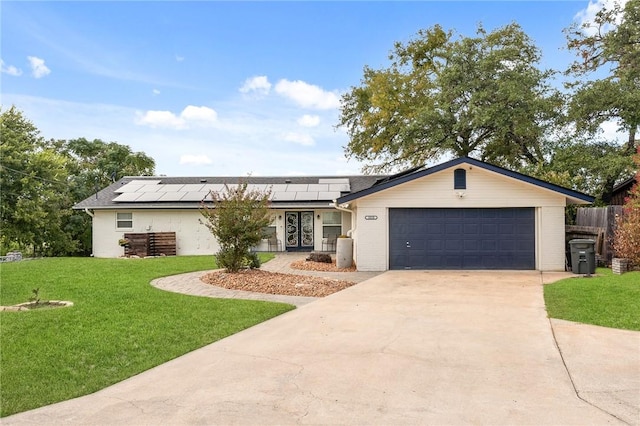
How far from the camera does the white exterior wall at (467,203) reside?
14.4m

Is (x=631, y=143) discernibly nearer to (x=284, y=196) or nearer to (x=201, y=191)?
(x=284, y=196)

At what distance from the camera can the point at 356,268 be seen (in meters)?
15.1

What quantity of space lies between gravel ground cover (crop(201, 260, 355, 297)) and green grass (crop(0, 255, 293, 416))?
1.66 meters

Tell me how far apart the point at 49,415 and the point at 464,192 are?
1314cm

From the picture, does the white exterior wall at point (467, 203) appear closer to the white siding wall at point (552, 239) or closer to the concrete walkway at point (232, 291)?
the white siding wall at point (552, 239)

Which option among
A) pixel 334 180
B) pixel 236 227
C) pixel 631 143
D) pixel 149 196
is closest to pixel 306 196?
pixel 334 180

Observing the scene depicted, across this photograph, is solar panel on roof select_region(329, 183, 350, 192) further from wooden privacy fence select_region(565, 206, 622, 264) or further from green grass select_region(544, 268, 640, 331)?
green grass select_region(544, 268, 640, 331)

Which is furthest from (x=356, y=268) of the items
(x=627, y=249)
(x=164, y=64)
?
(x=164, y=64)

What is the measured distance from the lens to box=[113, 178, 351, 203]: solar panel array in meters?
22.2

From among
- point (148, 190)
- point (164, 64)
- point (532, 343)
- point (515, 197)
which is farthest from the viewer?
point (148, 190)

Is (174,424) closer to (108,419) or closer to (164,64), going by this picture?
(108,419)

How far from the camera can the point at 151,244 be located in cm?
2114

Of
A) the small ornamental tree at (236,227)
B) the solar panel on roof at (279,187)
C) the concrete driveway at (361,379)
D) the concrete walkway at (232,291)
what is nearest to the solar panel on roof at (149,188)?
the solar panel on roof at (279,187)

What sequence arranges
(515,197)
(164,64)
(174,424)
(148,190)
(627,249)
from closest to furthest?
(174,424)
(627,249)
(515,197)
(164,64)
(148,190)
